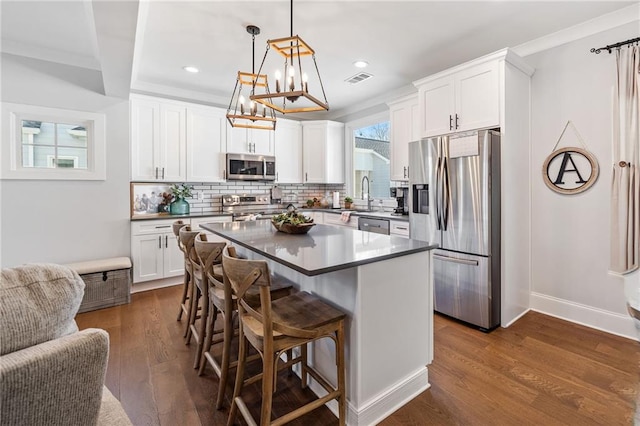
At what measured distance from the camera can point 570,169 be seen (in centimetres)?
288

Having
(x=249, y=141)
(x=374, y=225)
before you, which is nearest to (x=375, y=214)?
(x=374, y=225)

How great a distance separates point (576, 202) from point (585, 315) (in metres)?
1.06

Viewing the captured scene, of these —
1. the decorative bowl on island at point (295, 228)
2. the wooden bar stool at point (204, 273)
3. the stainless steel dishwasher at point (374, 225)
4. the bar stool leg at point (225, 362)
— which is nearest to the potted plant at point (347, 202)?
the stainless steel dishwasher at point (374, 225)

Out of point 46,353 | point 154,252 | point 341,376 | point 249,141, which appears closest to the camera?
point 46,353

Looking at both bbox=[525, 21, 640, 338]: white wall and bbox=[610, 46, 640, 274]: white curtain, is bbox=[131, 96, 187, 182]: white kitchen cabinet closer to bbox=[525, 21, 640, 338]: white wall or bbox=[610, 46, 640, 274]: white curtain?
bbox=[525, 21, 640, 338]: white wall

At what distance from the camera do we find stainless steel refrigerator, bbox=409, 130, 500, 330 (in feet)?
8.86

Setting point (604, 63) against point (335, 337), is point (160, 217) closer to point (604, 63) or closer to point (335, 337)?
point (335, 337)

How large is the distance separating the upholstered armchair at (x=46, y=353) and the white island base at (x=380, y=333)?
1.13 m

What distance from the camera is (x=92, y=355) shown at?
77 cm

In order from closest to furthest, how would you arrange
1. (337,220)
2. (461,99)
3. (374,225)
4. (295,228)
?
(295,228), (461,99), (374,225), (337,220)

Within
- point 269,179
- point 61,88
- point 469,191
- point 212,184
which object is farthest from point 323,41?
point 61,88

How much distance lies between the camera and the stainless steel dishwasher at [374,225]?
3.87 metres

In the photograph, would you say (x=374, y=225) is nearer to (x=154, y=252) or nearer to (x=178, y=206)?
(x=178, y=206)

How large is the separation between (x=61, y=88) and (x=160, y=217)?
1.82 m
